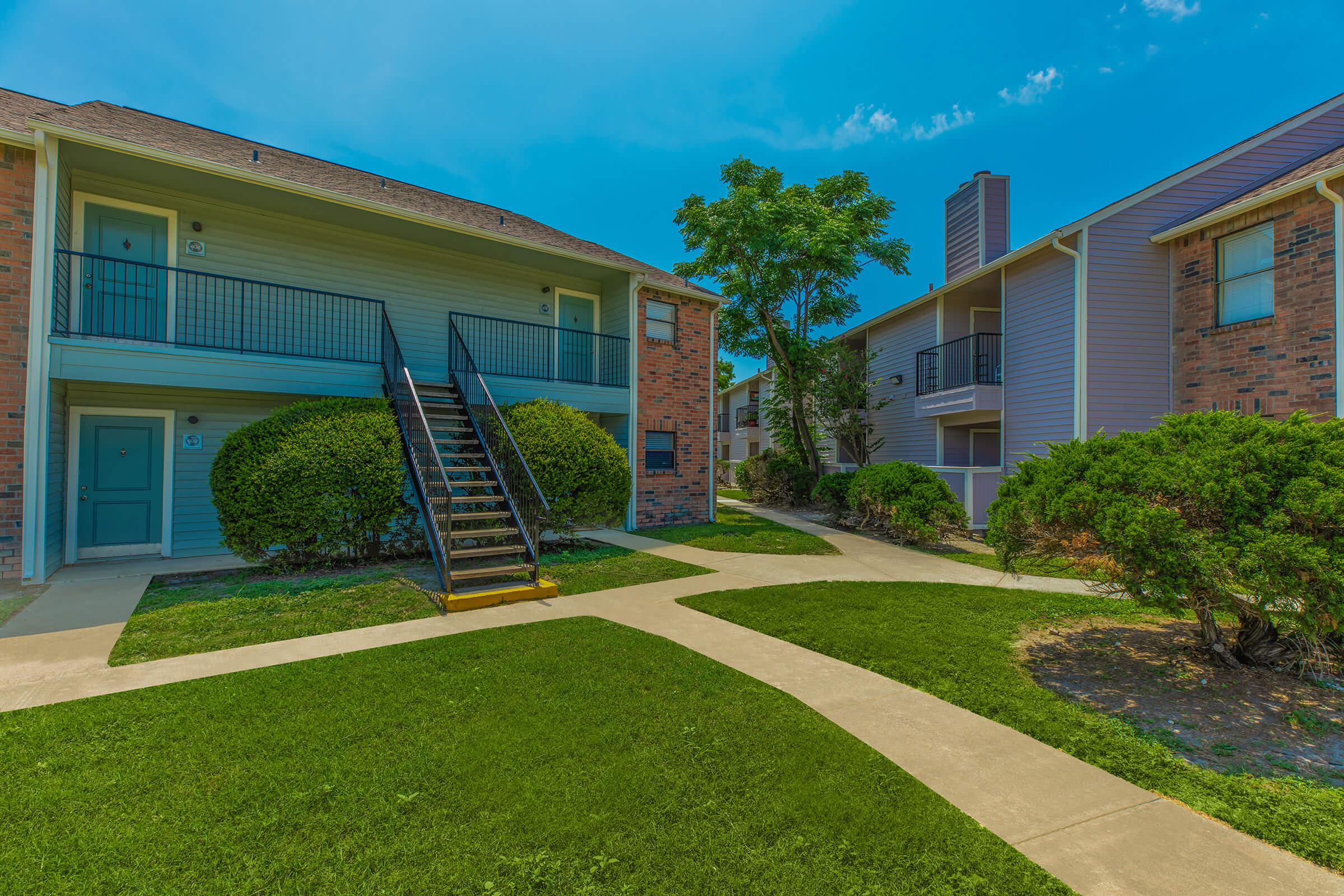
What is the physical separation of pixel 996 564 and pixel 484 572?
710 cm

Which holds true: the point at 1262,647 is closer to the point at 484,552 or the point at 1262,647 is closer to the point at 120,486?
the point at 484,552

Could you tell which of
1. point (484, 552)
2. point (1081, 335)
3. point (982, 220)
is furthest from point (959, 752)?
point (982, 220)

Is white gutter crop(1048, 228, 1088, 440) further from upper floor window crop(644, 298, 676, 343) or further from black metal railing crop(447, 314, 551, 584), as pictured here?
black metal railing crop(447, 314, 551, 584)

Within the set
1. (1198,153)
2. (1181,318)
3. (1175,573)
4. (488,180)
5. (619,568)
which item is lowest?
(619,568)

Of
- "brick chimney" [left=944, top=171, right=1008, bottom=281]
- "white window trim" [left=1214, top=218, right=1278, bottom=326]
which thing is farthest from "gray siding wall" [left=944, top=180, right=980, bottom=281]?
"white window trim" [left=1214, top=218, right=1278, bottom=326]

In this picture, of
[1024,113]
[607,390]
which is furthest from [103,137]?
[1024,113]

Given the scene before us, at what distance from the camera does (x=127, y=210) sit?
26.7ft

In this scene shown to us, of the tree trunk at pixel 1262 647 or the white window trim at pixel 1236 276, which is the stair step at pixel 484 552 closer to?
the tree trunk at pixel 1262 647

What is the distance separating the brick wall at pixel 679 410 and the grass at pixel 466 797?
8468mm

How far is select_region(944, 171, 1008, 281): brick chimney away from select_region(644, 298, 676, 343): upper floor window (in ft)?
25.6

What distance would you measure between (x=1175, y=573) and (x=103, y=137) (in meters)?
11.3

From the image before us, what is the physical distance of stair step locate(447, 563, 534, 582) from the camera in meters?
6.06

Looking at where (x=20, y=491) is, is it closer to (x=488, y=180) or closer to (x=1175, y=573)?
(x=1175, y=573)

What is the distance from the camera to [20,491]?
645 cm
